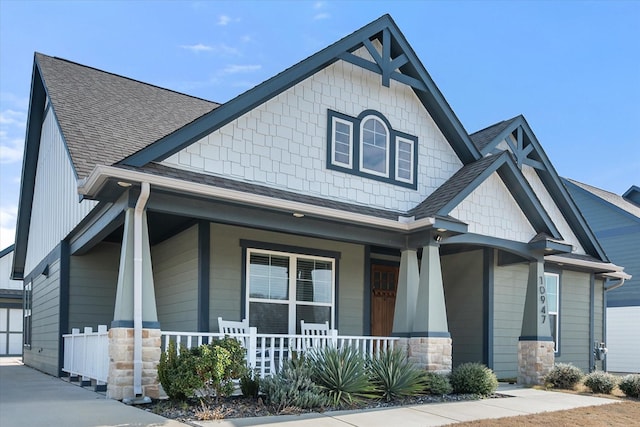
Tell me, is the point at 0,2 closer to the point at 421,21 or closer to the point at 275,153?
the point at 275,153

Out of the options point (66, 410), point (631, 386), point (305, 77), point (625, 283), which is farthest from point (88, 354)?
point (625, 283)

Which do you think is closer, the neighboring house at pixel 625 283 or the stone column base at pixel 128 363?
the stone column base at pixel 128 363

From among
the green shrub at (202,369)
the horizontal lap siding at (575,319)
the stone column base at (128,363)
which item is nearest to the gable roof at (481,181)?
the horizontal lap siding at (575,319)

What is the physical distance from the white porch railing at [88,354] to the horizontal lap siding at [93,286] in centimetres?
86

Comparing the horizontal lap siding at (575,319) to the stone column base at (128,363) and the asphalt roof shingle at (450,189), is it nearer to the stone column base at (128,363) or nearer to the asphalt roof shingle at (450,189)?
the asphalt roof shingle at (450,189)

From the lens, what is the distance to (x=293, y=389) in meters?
7.96

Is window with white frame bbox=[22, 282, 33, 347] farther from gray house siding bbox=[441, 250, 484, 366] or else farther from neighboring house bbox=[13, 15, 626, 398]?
gray house siding bbox=[441, 250, 484, 366]

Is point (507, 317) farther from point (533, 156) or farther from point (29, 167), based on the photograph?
point (29, 167)

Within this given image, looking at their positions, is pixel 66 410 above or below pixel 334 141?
below

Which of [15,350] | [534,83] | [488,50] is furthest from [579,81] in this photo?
[15,350]

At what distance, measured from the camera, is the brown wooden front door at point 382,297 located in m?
13.2

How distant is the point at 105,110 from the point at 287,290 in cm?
574

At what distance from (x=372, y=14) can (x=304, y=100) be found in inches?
99.9

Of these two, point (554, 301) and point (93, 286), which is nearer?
point (93, 286)
